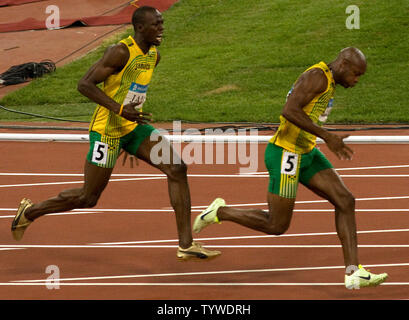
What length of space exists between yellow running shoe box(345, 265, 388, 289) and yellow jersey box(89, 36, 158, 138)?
81.5 inches

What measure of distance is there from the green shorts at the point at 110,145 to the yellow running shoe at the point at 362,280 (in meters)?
1.95

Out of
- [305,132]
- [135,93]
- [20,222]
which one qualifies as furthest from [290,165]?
[20,222]

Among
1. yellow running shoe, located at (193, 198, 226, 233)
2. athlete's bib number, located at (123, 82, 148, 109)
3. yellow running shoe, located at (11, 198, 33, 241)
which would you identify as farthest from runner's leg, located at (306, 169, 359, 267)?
yellow running shoe, located at (11, 198, 33, 241)

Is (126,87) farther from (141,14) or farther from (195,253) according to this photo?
(195,253)

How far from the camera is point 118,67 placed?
278 inches

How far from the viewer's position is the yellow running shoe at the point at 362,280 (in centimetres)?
645

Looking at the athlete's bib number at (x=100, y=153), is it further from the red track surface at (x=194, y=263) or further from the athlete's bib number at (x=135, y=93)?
the red track surface at (x=194, y=263)

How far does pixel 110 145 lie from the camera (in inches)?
284

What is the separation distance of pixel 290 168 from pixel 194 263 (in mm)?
1299

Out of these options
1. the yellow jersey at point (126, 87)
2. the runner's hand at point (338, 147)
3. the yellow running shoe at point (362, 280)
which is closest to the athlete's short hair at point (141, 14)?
the yellow jersey at point (126, 87)

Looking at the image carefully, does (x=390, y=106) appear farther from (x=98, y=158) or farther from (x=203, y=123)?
(x=98, y=158)

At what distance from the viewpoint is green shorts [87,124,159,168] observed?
23.6 feet

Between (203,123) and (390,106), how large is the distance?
3.05m

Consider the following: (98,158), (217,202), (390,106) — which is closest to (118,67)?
(98,158)
